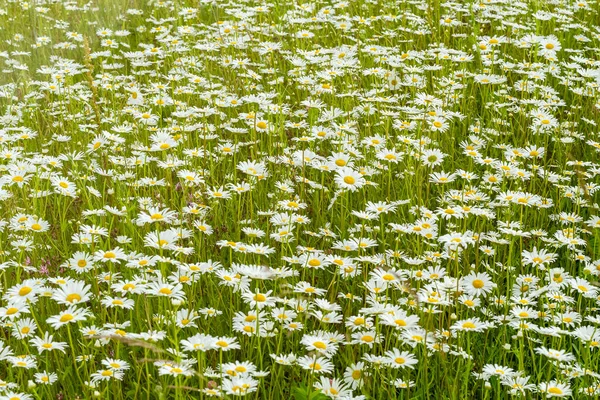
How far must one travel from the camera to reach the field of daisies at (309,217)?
2289mm

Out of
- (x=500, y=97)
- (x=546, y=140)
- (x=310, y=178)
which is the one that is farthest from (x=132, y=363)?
(x=500, y=97)

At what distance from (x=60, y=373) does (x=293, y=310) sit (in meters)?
0.78

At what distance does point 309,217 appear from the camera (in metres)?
3.35

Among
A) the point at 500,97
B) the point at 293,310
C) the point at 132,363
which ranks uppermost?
the point at 500,97

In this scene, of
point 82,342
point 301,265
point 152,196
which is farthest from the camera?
point 152,196

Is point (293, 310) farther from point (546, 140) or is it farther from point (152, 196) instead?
point (546, 140)

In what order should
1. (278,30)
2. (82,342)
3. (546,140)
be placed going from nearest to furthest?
(82,342) → (546,140) → (278,30)

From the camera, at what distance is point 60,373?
2.37 metres

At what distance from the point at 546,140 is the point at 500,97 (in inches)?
21.1

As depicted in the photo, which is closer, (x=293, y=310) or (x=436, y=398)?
(x=436, y=398)

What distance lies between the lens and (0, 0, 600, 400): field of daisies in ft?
7.51

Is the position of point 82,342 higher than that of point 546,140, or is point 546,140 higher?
point 546,140

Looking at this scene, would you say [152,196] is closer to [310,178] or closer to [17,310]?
[310,178]

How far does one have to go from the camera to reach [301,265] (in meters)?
2.78
